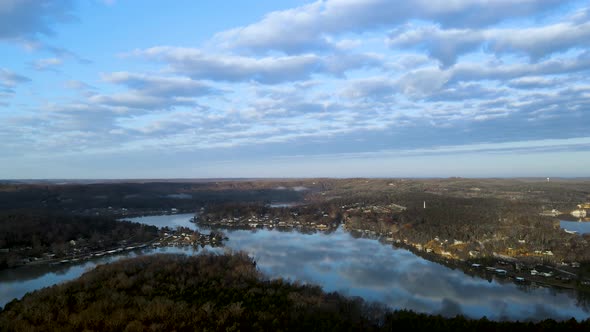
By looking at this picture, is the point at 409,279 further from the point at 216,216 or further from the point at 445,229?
the point at 216,216

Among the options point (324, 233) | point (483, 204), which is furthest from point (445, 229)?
point (483, 204)

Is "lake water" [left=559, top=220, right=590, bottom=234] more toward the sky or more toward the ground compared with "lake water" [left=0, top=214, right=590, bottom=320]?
more toward the sky

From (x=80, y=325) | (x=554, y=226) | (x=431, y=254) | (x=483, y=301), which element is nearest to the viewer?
(x=80, y=325)

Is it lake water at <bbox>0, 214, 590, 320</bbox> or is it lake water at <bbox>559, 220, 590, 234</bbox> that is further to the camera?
lake water at <bbox>559, 220, 590, 234</bbox>

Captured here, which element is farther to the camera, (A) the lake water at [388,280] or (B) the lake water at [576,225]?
(B) the lake water at [576,225]

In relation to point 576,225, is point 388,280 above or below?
below

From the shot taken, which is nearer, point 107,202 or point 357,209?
point 357,209

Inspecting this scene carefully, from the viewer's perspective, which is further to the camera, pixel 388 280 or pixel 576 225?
pixel 576 225

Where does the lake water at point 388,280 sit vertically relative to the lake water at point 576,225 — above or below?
below
